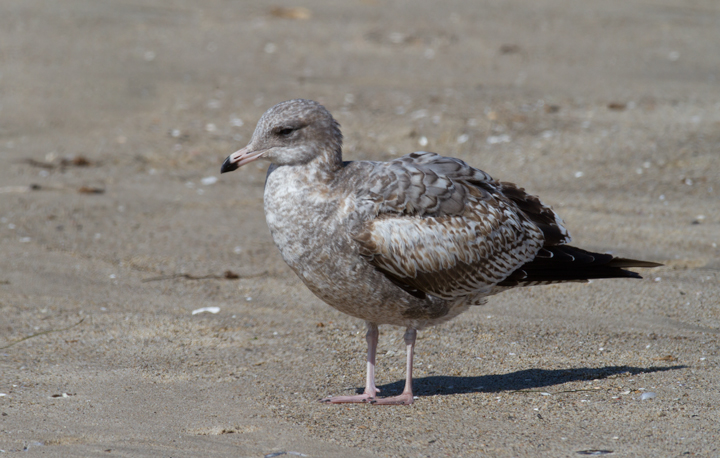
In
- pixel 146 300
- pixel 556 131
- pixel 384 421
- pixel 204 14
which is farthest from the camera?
pixel 204 14

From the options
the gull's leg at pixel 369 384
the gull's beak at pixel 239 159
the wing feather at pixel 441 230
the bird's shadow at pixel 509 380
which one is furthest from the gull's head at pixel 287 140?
the bird's shadow at pixel 509 380

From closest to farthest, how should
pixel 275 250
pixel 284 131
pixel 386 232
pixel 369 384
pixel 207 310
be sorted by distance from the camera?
pixel 386 232 < pixel 284 131 < pixel 369 384 < pixel 207 310 < pixel 275 250

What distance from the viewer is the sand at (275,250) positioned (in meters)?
4.80

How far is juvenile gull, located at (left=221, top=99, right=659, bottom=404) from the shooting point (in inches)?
189

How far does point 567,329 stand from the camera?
6227 mm

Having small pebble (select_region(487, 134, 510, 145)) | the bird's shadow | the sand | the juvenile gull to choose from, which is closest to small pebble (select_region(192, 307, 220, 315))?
the sand

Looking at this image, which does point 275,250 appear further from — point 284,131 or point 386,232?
point 386,232

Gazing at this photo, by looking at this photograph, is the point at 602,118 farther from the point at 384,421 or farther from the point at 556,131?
the point at 384,421

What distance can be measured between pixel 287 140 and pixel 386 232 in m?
0.83

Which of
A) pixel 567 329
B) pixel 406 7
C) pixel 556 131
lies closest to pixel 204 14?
pixel 406 7

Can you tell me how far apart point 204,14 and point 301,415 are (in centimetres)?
1184

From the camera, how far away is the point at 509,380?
17.9 feet

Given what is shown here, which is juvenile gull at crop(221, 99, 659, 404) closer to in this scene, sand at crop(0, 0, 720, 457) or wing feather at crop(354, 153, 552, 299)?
wing feather at crop(354, 153, 552, 299)

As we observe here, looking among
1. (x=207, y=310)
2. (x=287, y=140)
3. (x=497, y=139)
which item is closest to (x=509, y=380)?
(x=287, y=140)
